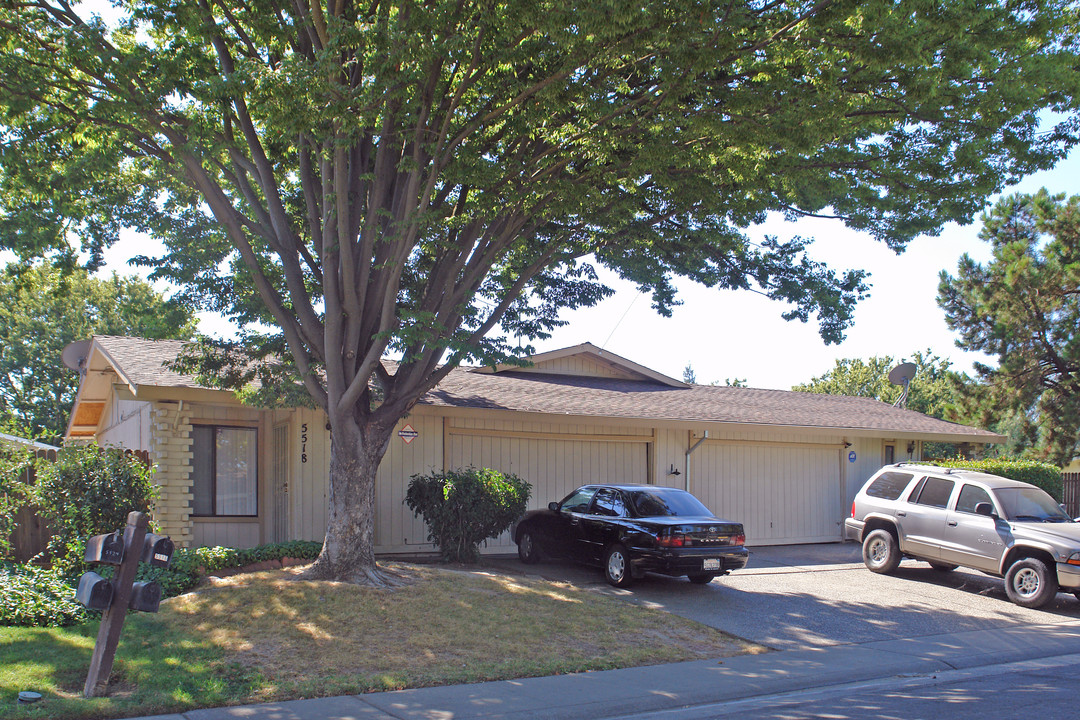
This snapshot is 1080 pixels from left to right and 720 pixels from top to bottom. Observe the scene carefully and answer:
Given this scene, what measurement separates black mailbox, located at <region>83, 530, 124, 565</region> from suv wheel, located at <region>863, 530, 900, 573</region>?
12.1 m

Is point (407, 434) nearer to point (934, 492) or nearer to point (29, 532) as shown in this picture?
point (29, 532)

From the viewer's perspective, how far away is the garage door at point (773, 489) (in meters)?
18.4

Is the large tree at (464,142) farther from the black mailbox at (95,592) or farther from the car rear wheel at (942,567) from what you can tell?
the car rear wheel at (942,567)

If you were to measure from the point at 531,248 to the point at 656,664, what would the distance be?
6.16 meters

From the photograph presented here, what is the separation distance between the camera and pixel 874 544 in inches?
585

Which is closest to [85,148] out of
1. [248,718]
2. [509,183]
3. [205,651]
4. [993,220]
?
[509,183]

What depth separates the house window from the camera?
47.6ft

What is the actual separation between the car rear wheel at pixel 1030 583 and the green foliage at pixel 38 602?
40.3ft

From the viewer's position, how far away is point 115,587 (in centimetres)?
715

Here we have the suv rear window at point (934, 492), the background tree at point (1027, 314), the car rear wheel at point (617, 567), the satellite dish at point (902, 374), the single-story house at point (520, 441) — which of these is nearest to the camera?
the car rear wheel at point (617, 567)

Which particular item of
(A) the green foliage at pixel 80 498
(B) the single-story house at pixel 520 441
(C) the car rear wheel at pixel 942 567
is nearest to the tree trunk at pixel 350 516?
(B) the single-story house at pixel 520 441

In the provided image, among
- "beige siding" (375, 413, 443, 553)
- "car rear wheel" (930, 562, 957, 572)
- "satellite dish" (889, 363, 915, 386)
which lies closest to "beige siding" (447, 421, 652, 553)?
"beige siding" (375, 413, 443, 553)

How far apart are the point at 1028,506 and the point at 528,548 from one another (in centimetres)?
794

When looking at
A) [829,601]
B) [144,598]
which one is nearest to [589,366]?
[829,601]
